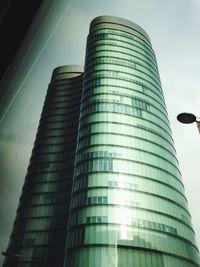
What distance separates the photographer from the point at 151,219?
38781 millimetres

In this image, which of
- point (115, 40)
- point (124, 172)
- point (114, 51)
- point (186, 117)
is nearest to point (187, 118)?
point (186, 117)

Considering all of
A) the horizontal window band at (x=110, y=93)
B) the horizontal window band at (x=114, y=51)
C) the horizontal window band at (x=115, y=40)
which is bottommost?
the horizontal window band at (x=110, y=93)

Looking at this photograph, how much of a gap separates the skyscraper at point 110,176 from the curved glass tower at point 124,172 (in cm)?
15

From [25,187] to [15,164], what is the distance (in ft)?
197

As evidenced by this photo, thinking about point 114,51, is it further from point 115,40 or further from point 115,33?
point 115,33

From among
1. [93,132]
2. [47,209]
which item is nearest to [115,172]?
[93,132]

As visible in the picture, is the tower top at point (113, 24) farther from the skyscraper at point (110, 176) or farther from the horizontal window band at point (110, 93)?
the horizontal window band at point (110, 93)

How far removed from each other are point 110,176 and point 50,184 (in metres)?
22.1

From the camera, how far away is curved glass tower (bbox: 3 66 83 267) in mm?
49781

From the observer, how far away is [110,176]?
136 feet

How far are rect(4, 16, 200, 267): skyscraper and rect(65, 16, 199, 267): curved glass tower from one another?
153mm

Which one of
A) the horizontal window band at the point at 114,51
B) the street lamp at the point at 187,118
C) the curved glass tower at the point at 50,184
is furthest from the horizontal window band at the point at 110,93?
the street lamp at the point at 187,118

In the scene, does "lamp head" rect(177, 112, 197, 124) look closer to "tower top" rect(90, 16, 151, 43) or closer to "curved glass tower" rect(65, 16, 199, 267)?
"curved glass tower" rect(65, 16, 199, 267)

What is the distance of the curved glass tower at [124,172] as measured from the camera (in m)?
35.5
